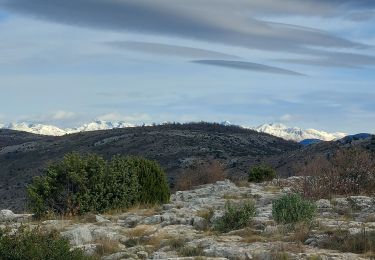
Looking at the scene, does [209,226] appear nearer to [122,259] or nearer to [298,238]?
[298,238]

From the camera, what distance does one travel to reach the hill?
8234cm

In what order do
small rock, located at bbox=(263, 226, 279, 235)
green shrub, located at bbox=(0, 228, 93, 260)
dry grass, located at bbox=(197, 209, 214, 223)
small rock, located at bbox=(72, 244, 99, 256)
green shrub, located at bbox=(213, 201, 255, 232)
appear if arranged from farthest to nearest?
dry grass, located at bbox=(197, 209, 214, 223)
green shrub, located at bbox=(213, 201, 255, 232)
small rock, located at bbox=(263, 226, 279, 235)
small rock, located at bbox=(72, 244, 99, 256)
green shrub, located at bbox=(0, 228, 93, 260)

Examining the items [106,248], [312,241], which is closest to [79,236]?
[106,248]

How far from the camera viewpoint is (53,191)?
2025cm

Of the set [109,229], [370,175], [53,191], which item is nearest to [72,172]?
[53,191]

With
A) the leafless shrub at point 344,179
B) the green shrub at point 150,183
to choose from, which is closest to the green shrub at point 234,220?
the leafless shrub at point 344,179

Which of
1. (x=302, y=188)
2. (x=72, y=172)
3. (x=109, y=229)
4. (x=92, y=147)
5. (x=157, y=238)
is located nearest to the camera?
(x=157, y=238)

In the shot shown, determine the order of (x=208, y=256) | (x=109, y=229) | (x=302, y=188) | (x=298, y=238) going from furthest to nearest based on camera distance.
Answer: (x=302, y=188) → (x=109, y=229) → (x=298, y=238) → (x=208, y=256)

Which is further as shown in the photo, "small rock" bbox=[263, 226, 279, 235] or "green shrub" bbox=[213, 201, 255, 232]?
"green shrub" bbox=[213, 201, 255, 232]

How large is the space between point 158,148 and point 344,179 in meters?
75.1

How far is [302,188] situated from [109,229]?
393 inches

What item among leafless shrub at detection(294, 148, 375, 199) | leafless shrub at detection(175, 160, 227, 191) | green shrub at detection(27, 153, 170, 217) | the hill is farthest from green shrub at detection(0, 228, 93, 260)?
the hill

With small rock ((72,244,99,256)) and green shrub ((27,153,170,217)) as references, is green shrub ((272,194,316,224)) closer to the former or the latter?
small rock ((72,244,99,256))

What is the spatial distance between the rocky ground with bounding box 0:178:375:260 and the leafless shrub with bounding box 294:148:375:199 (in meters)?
2.10
